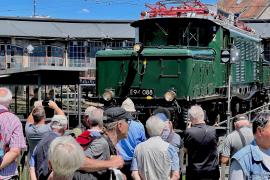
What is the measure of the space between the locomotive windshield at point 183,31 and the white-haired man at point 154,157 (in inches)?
367

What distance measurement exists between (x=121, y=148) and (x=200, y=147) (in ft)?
3.88

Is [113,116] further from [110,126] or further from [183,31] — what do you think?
[183,31]

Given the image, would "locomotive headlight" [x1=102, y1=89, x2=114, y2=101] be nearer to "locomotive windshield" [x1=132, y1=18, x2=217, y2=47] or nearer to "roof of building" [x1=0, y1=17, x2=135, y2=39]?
"locomotive windshield" [x1=132, y1=18, x2=217, y2=47]

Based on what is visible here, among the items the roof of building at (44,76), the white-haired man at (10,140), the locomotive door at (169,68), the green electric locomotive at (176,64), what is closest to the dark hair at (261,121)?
the white-haired man at (10,140)

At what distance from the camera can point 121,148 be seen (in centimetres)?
768

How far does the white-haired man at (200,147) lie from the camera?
737 centimetres

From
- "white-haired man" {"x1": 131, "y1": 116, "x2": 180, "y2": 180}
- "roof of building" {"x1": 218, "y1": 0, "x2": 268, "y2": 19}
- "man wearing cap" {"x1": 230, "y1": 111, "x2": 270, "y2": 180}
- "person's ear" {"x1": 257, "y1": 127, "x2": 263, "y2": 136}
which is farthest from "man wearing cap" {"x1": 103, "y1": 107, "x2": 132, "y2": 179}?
"roof of building" {"x1": 218, "y1": 0, "x2": 268, "y2": 19}

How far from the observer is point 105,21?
156 ft

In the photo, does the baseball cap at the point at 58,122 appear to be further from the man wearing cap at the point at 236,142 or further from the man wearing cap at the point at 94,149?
the man wearing cap at the point at 236,142

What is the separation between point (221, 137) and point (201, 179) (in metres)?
7.25

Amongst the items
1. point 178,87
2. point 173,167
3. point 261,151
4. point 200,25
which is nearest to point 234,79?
point 200,25

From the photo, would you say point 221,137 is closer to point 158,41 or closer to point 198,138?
point 158,41

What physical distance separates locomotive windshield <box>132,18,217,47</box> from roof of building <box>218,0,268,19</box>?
44619 mm

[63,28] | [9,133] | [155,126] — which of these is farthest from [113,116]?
[63,28]
